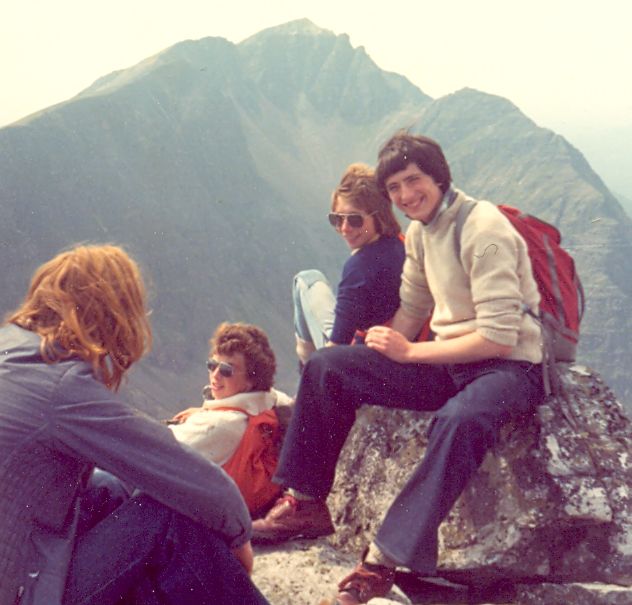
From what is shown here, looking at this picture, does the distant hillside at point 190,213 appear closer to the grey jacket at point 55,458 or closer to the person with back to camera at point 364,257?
the person with back to camera at point 364,257

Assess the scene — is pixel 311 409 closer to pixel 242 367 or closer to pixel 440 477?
pixel 242 367

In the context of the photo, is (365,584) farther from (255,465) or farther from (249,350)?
(249,350)

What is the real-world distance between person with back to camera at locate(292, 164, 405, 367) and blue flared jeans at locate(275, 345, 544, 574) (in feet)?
2.78

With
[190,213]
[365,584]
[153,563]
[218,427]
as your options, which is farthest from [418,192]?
[190,213]

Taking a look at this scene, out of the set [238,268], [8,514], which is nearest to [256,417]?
[8,514]

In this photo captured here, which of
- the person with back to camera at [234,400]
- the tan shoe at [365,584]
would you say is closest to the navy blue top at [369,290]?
the person with back to camera at [234,400]

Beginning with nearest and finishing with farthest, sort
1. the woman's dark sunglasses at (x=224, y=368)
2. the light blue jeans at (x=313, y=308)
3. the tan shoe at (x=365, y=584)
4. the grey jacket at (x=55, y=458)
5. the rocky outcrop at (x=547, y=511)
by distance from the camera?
the grey jacket at (x=55, y=458) < the tan shoe at (x=365, y=584) < the rocky outcrop at (x=547, y=511) < the woman's dark sunglasses at (x=224, y=368) < the light blue jeans at (x=313, y=308)

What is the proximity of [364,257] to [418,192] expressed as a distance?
1085 mm

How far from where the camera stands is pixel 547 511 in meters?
4.88

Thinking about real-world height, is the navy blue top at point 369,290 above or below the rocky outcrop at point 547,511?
above

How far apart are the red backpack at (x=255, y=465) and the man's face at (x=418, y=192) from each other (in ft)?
6.32

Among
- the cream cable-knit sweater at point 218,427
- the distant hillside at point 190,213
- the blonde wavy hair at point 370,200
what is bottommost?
the distant hillside at point 190,213

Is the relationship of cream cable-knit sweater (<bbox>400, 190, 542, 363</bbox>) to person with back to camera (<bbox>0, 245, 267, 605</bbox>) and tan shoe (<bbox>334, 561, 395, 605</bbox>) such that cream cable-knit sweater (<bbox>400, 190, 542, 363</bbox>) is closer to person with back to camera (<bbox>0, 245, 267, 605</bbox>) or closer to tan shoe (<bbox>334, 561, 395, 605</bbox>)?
tan shoe (<bbox>334, 561, 395, 605</bbox>)

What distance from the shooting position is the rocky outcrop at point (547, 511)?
4.87m
